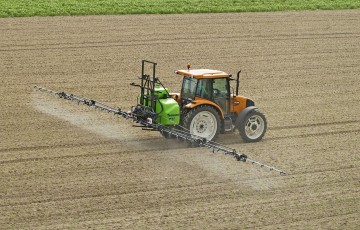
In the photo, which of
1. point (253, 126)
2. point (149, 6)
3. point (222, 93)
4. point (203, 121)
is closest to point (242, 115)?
point (253, 126)

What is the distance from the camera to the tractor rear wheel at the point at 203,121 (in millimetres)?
19938

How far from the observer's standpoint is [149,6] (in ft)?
123

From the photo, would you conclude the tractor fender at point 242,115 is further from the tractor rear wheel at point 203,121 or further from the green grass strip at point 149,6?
the green grass strip at point 149,6

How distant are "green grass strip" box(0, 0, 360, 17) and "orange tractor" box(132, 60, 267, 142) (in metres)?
15.4

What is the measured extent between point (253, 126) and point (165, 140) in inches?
83.3

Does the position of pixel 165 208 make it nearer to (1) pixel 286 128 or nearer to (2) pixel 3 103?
(1) pixel 286 128

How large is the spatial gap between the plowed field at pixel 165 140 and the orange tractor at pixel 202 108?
47 cm

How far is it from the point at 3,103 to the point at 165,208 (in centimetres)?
913

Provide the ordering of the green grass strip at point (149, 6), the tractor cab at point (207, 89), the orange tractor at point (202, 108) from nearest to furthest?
the orange tractor at point (202, 108) < the tractor cab at point (207, 89) < the green grass strip at point (149, 6)

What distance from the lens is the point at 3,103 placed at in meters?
23.9

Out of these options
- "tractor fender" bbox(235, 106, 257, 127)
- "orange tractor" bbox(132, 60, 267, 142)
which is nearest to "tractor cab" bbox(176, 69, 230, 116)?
"orange tractor" bbox(132, 60, 267, 142)

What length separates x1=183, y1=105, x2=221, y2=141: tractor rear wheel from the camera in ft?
65.4

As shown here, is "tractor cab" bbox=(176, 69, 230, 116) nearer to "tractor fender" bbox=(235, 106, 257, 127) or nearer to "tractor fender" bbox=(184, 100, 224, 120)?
"tractor fender" bbox=(184, 100, 224, 120)

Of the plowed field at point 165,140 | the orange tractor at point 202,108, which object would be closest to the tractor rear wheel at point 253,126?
the orange tractor at point 202,108
